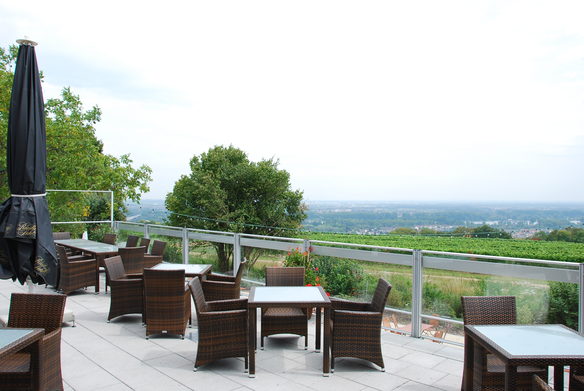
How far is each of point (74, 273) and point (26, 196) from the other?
3.69m

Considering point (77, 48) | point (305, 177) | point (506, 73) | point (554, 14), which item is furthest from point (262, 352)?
point (305, 177)

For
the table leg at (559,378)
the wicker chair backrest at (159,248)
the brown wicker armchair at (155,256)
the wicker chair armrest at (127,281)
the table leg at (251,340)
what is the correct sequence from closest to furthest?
1. the table leg at (559,378)
2. the table leg at (251,340)
3. the wicker chair armrest at (127,281)
4. the brown wicker armchair at (155,256)
5. the wicker chair backrest at (159,248)

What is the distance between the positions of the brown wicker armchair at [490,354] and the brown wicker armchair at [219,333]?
2052mm

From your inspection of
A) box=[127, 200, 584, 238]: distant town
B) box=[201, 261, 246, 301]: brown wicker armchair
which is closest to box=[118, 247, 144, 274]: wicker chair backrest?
box=[201, 261, 246, 301]: brown wicker armchair

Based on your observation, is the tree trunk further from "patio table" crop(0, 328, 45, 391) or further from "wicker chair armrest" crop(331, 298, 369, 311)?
"patio table" crop(0, 328, 45, 391)

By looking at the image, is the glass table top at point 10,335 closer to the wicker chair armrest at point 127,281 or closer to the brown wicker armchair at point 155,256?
the wicker chair armrest at point 127,281

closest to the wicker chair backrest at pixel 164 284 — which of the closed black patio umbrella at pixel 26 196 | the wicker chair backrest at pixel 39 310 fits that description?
Answer: the closed black patio umbrella at pixel 26 196

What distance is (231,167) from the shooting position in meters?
16.8

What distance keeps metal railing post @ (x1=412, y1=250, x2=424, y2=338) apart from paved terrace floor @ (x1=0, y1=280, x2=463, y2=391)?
199 millimetres

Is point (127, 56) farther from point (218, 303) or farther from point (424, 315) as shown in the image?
point (424, 315)

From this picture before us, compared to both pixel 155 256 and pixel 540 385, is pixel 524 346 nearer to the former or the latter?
pixel 540 385

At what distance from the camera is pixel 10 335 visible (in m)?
2.95

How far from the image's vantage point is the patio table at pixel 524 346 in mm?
2615

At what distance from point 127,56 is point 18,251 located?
809 cm
